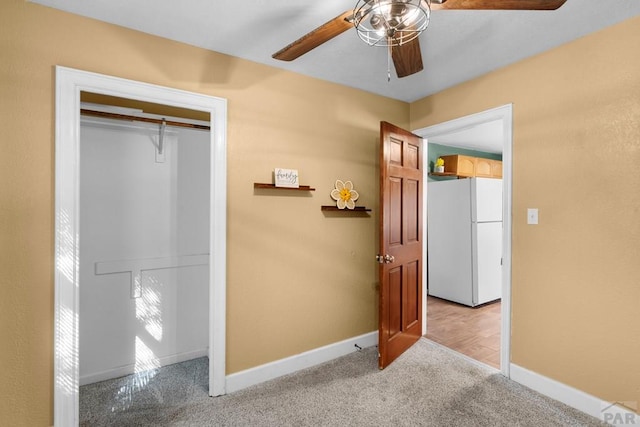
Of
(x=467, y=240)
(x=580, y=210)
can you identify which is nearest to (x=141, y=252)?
(x=580, y=210)

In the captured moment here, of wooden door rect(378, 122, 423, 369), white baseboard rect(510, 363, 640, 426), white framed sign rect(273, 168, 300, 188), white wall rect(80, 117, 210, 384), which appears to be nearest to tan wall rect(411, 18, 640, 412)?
white baseboard rect(510, 363, 640, 426)

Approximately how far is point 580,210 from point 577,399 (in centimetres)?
121

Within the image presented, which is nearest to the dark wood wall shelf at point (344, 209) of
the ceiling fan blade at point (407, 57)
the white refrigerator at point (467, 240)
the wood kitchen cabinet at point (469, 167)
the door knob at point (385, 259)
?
the door knob at point (385, 259)

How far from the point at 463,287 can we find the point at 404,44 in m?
3.66

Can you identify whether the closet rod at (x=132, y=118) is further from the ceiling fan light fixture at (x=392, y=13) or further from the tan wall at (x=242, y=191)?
the ceiling fan light fixture at (x=392, y=13)

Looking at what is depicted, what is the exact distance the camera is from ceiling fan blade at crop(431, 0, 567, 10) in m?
1.17

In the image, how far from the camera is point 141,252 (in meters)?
2.68

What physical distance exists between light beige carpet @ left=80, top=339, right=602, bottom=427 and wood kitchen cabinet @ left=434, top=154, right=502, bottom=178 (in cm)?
302

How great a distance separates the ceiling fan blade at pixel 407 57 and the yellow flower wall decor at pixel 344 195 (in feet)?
3.77

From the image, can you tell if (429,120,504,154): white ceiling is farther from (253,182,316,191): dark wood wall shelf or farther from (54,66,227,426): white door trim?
(54,66,227,426): white door trim

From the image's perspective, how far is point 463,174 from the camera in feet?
16.1

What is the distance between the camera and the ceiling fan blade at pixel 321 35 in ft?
4.29

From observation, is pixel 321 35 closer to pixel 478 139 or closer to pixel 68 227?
pixel 68 227

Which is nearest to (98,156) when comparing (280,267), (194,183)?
(194,183)
